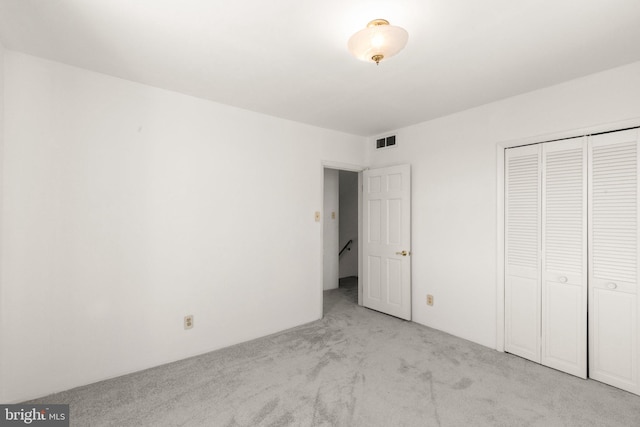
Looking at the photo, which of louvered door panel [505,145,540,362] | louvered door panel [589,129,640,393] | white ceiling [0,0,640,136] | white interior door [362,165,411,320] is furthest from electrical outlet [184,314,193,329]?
louvered door panel [589,129,640,393]

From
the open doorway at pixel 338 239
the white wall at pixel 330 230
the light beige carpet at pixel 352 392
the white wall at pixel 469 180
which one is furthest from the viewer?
the white wall at pixel 330 230

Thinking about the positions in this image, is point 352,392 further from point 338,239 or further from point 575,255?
point 338,239

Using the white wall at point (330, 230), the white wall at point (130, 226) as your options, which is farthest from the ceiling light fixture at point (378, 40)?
the white wall at point (330, 230)

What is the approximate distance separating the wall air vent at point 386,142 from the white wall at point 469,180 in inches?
3.3

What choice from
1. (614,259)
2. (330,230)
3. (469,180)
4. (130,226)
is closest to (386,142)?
(469,180)

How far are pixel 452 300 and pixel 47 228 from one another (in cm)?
385

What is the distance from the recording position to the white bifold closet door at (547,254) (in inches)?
101

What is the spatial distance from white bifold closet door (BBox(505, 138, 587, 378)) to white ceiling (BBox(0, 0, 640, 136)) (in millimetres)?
712

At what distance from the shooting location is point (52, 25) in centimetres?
184

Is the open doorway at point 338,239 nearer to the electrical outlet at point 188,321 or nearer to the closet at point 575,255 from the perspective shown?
the electrical outlet at point 188,321

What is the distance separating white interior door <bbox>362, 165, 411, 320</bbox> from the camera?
383 centimetres

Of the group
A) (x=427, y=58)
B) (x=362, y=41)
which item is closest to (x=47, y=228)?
(x=362, y=41)

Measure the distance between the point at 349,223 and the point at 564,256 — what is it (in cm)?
422

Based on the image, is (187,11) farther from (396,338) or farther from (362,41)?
(396,338)
